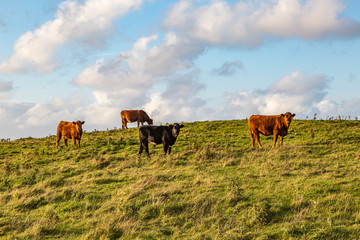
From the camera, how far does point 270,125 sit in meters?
20.3

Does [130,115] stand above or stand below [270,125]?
above

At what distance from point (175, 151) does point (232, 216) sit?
1103cm

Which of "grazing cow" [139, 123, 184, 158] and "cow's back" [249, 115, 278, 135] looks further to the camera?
"cow's back" [249, 115, 278, 135]

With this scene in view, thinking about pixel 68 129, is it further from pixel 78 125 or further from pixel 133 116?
pixel 133 116

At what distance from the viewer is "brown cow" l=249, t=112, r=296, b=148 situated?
19.8 metres

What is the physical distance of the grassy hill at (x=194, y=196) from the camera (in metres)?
7.99

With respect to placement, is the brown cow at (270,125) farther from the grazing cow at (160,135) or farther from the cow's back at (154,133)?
the cow's back at (154,133)

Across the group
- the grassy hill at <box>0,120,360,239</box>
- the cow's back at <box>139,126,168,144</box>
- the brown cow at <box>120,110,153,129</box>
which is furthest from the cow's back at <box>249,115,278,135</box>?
the brown cow at <box>120,110,153,129</box>

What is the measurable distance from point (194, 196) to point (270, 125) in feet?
37.6

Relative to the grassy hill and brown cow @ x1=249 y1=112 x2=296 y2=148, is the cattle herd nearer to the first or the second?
brown cow @ x1=249 y1=112 x2=296 y2=148

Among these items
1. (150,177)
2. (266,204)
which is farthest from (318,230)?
(150,177)

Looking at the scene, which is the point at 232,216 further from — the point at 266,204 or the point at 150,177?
the point at 150,177

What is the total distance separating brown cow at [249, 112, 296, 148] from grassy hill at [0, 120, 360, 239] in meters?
2.01

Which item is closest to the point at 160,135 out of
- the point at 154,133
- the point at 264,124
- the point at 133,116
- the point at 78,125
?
the point at 154,133
